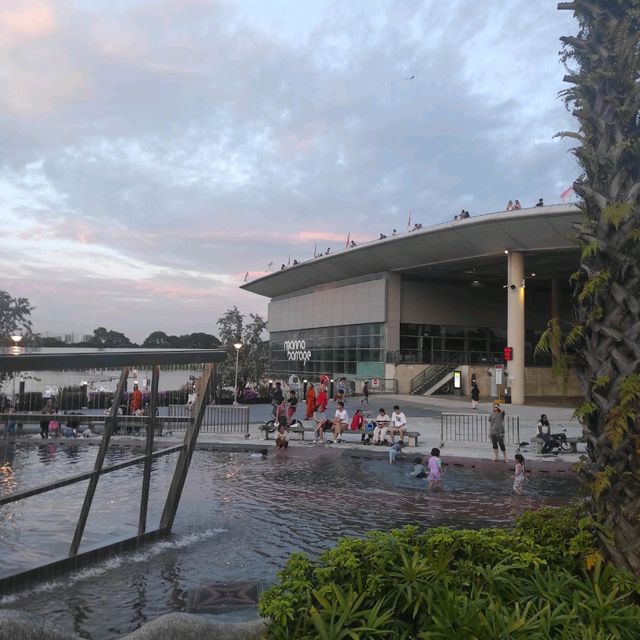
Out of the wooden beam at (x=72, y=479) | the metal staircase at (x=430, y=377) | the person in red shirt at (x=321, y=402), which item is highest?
the metal staircase at (x=430, y=377)

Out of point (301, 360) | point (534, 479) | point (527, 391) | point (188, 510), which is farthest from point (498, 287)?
point (188, 510)

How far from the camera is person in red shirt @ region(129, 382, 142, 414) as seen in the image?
8.28m

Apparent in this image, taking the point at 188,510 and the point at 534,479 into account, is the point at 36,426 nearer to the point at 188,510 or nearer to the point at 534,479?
the point at 188,510

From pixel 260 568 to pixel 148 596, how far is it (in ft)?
5.20

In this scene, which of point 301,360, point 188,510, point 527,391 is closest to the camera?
point 188,510

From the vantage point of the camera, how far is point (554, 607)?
4434 mm

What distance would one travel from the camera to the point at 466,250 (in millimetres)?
44125

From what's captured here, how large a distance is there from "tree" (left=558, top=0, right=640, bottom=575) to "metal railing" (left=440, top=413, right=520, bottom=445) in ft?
56.3

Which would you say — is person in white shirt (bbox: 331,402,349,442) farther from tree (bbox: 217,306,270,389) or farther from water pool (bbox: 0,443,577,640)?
tree (bbox: 217,306,270,389)

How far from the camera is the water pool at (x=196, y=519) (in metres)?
6.57

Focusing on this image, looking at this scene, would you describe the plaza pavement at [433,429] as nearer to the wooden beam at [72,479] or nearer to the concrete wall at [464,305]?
the wooden beam at [72,479]

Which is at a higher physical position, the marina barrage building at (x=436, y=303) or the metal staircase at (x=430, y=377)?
the marina barrage building at (x=436, y=303)

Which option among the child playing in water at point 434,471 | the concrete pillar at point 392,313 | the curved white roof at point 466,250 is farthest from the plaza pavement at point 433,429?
the curved white roof at point 466,250

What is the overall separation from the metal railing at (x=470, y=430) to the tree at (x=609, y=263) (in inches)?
676
